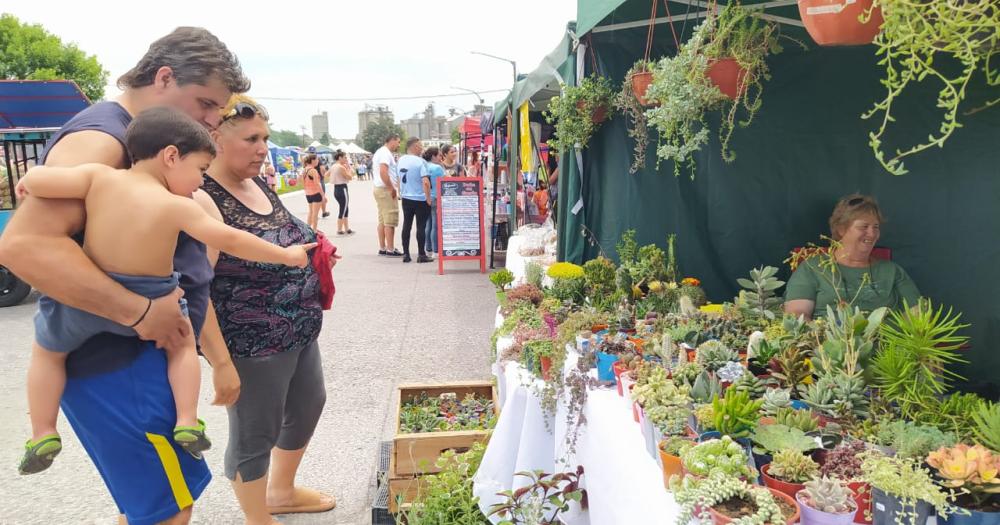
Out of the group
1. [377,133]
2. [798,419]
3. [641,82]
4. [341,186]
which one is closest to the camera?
[798,419]

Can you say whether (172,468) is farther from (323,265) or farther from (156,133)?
(323,265)

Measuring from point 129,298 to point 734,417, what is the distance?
64.2 inches

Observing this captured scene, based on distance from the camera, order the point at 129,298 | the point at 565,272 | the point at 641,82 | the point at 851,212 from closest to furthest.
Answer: the point at 129,298
the point at 641,82
the point at 851,212
the point at 565,272

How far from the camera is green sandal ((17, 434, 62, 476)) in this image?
5.57 ft

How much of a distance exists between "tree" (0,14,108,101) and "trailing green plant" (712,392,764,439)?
98.9 ft

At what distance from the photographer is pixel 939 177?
141 inches

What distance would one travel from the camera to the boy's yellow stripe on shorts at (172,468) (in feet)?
5.63

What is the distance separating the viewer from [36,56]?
2661 centimetres

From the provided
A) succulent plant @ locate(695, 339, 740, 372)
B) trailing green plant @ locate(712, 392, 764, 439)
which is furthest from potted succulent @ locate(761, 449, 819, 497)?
succulent plant @ locate(695, 339, 740, 372)

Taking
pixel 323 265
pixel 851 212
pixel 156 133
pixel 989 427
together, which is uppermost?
pixel 156 133

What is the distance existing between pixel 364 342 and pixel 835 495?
5044 mm

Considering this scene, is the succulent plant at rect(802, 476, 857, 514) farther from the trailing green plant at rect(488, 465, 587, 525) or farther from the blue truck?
the blue truck

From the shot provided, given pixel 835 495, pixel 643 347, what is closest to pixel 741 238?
pixel 643 347

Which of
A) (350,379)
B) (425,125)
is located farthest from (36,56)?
(425,125)
